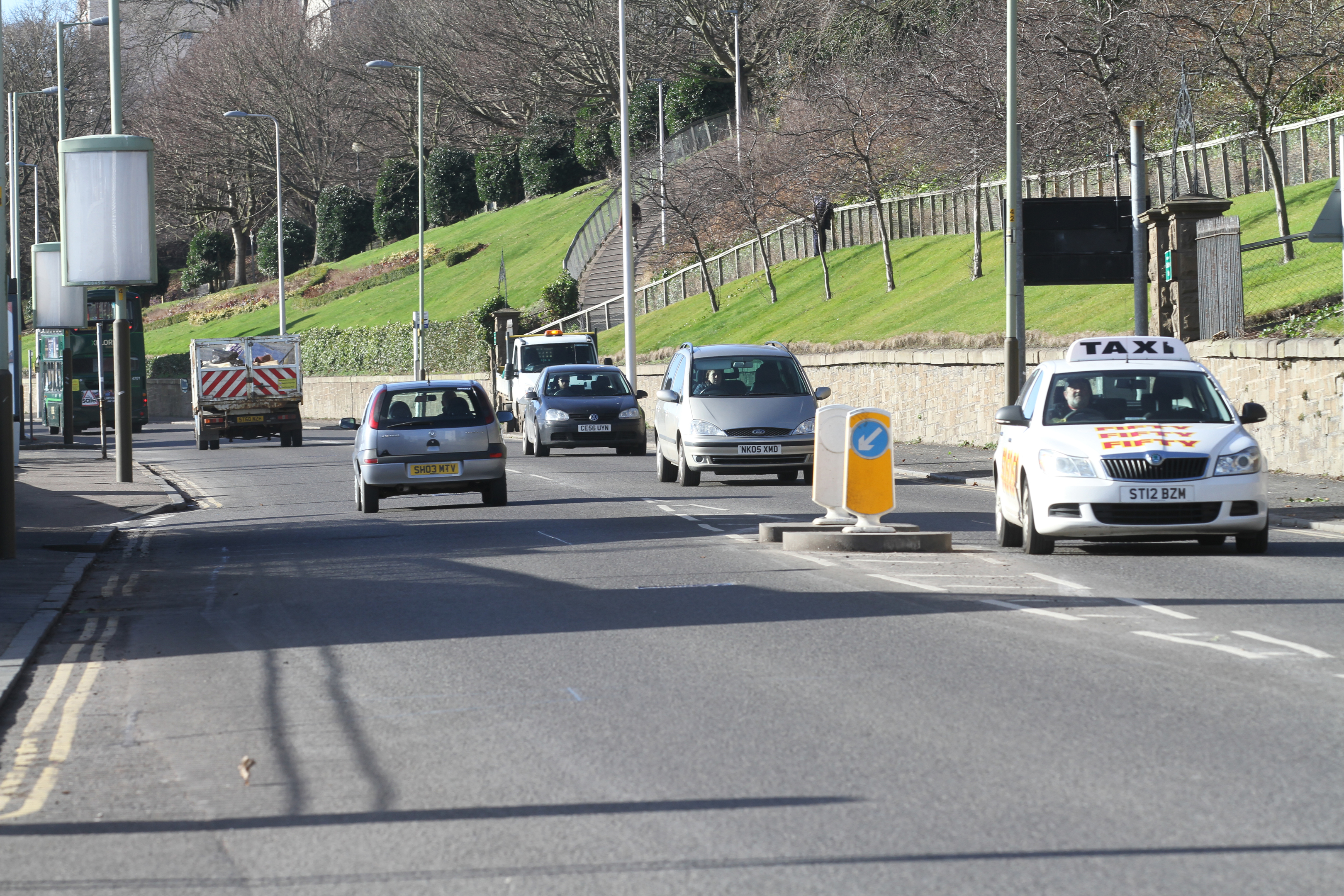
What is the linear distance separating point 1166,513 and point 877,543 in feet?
7.82

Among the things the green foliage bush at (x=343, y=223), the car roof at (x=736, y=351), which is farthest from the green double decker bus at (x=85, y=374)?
the green foliage bush at (x=343, y=223)

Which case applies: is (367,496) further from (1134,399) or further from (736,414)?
(1134,399)

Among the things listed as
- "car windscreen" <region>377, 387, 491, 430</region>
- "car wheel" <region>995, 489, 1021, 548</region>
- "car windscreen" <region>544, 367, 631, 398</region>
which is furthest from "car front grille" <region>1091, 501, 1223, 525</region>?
"car windscreen" <region>544, 367, 631, 398</region>

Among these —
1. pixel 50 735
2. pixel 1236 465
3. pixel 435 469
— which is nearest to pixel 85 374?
pixel 435 469

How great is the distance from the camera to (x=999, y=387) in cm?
2997

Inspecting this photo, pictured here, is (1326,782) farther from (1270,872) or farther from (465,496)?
(465,496)

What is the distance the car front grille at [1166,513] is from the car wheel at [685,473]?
9679mm

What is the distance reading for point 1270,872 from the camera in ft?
17.0

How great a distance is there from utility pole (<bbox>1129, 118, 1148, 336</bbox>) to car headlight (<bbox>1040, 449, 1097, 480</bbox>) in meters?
10.8

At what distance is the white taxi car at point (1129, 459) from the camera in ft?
43.9

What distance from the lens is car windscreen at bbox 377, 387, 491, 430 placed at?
1977 cm

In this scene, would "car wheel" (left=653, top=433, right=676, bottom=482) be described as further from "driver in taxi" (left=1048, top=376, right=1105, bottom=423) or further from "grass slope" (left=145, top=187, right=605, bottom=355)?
"grass slope" (left=145, top=187, right=605, bottom=355)

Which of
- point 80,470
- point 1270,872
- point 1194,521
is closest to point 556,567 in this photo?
point 1194,521

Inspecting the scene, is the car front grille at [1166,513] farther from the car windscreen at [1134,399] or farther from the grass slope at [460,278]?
the grass slope at [460,278]
